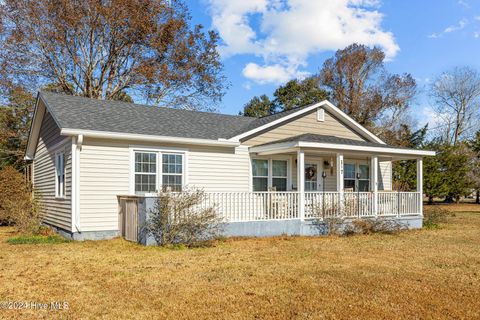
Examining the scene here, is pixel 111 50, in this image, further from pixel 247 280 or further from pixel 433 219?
pixel 247 280

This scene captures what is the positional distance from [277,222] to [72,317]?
7.93m

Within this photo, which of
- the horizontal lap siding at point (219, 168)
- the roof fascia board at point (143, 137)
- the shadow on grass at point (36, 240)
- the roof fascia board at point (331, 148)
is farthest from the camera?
the horizontal lap siding at point (219, 168)

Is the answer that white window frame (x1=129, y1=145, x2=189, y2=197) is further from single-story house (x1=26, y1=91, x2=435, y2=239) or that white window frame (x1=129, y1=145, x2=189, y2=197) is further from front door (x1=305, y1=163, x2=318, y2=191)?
front door (x1=305, y1=163, x2=318, y2=191)

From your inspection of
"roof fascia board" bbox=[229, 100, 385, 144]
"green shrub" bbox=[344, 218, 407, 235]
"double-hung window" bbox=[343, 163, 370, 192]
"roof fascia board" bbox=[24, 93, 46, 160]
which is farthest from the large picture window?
"double-hung window" bbox=[343, 163, 370, 192]

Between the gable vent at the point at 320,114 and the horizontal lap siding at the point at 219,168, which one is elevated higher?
the gable vent at the point at 320,114

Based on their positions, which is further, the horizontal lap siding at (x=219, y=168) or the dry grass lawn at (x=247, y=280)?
the horizontal lap siding at (x=219, y=168)

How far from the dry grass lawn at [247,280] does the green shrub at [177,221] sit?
553mm

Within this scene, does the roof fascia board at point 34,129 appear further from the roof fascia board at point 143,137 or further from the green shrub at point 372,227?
the green shrub at point 372,227

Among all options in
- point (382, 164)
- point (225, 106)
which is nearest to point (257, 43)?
point (225, 106)

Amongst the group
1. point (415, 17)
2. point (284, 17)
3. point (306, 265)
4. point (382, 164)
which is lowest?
point (306, 265)

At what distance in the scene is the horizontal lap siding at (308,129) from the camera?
48.4 ft

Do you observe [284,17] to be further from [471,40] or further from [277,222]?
[277,222]

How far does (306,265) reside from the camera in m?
7.88

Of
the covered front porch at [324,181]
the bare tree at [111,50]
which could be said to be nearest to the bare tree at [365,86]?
the bare tree at [111,50]
